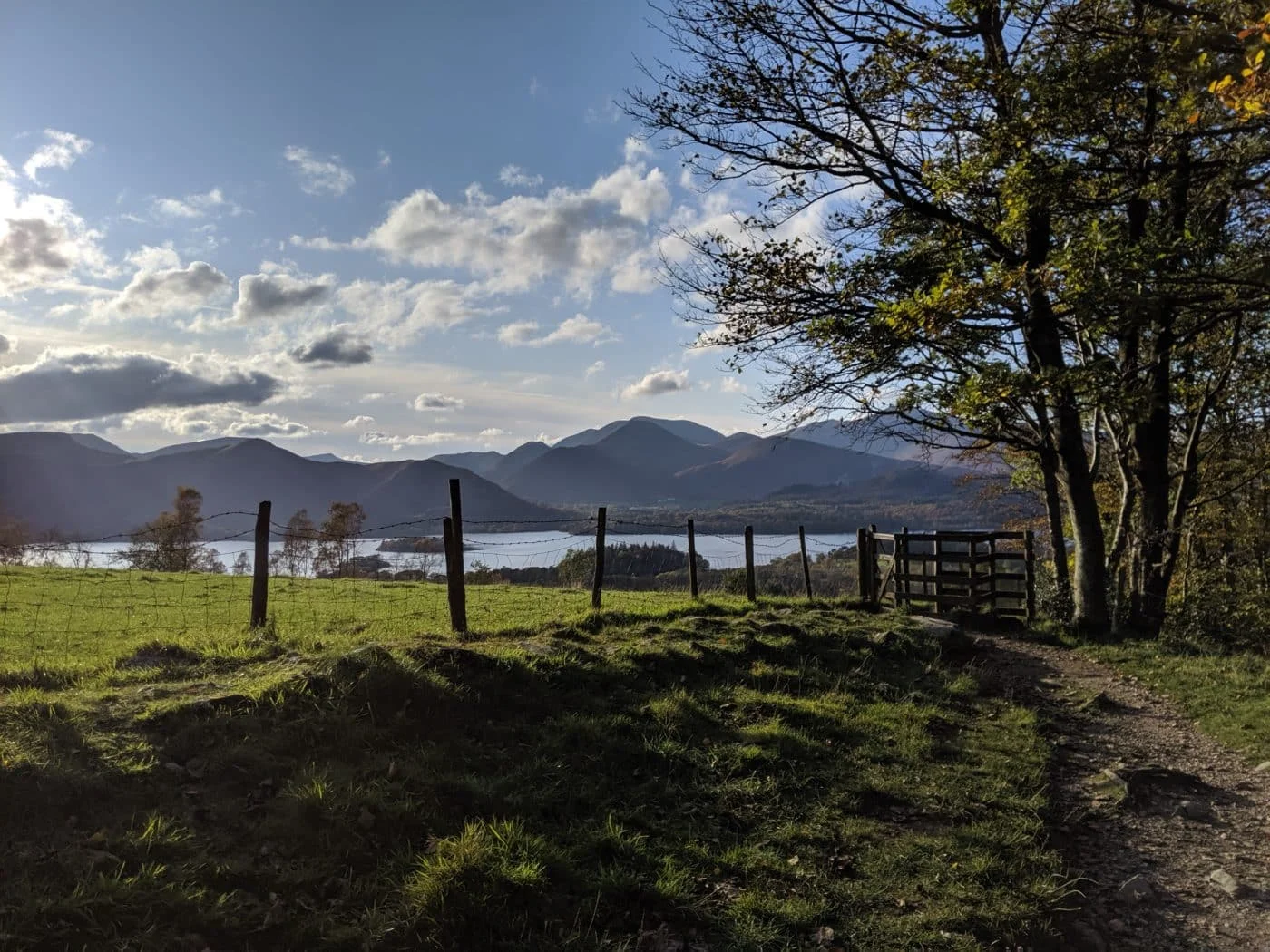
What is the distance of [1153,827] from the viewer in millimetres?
6020

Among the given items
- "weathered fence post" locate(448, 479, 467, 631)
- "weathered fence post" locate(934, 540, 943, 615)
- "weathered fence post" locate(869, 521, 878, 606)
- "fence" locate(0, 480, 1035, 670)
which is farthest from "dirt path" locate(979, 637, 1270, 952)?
"weathered fence post" locate(869, 521, 878, 606)

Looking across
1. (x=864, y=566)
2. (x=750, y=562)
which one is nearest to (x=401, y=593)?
(x=750, y=562)

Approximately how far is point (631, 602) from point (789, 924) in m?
10.2

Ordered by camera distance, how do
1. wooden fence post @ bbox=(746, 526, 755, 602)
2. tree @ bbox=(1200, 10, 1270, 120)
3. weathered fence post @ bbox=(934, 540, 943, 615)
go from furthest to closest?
1. weathered fence post @ bbox=(934, 540, 943, 615)
2. wooden fence post @ bbox=(746, 526, 755, 602)
3. tree @ bbox=(1200, 10, 1270, 120)

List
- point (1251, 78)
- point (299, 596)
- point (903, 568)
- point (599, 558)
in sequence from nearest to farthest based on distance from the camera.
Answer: point (1251, 78) < point (599, 558) < point (903, 568) < point (299, 596)

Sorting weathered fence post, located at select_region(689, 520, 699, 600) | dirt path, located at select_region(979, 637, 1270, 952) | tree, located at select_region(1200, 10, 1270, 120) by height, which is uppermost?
tree, located at select_region(1200, 10, 1270, 120)

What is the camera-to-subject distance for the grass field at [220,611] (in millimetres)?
9305

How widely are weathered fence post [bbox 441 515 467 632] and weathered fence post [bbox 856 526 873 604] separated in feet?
34.4

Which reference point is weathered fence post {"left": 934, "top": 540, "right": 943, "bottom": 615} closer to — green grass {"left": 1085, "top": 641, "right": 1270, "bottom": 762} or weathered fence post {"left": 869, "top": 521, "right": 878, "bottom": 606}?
weathered fence post {"left": 869, "top": 521, "right": 878, "bottom": 606}

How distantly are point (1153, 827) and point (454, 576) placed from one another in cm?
801

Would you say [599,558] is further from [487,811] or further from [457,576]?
[487,811]

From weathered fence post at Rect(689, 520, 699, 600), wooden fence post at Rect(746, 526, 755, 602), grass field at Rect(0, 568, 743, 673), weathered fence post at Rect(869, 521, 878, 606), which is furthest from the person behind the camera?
weathered fence post at Rect(869, 521, 878, 606)

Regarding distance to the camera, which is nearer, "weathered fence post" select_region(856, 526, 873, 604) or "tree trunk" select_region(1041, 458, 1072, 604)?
"tree trunk" select_region(1041, 458, 1072, 604)

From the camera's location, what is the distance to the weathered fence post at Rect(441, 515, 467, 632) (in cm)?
1002
